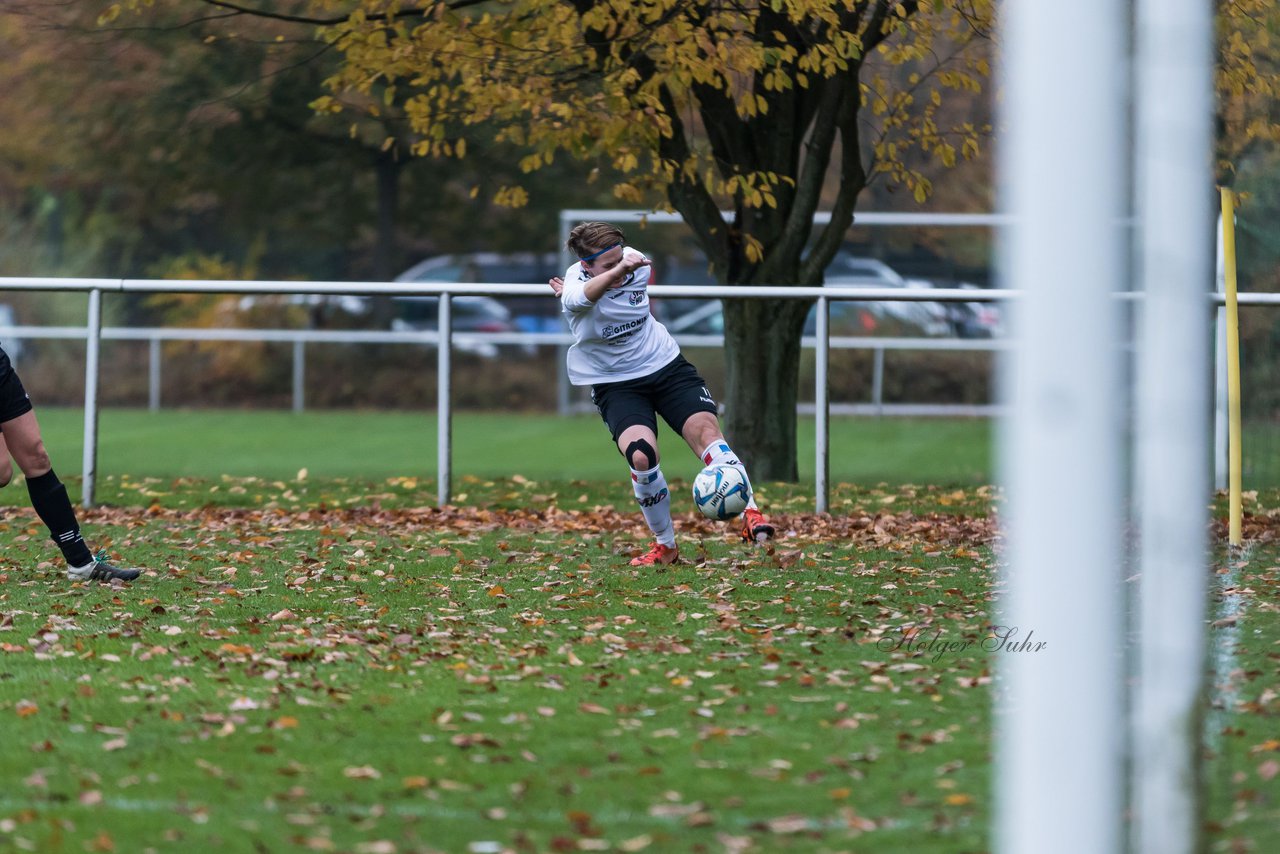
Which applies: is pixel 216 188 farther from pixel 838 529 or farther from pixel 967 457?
pixel 838 529

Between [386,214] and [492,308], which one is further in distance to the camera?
[386,214]

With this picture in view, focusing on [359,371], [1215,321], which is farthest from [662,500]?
[359,371]

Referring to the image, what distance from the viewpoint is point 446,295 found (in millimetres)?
10625

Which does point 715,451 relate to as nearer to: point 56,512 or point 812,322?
point 56,512

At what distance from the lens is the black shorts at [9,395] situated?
739 centimetres

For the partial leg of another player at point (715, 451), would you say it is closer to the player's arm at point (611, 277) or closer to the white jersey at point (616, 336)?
the white jersey at point (616, 336)

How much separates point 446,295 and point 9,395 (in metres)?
3.57

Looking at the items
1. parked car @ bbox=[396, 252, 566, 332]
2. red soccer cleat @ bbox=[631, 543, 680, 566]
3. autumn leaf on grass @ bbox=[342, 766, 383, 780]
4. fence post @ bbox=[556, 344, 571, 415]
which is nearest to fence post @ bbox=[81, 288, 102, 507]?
red soccer cleat @ bbox=[631, 543, 680, 566]

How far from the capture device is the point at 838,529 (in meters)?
9.61

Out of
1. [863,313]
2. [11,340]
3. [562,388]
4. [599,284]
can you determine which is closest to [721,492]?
[599,284]

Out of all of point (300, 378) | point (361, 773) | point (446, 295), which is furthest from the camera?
point (300, 378)

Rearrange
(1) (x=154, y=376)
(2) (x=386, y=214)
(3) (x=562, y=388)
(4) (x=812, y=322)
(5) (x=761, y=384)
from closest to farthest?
(5) (x=761, y=384), (4) (x=812, y=322), (3) (x=562, y=388), (1) (x=154, y=376), (2) (x=386, y=214)

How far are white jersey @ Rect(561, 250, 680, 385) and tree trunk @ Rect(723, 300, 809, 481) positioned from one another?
3.79 meters

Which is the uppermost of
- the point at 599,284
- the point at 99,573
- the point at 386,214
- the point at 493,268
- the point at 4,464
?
the point at 386,214
